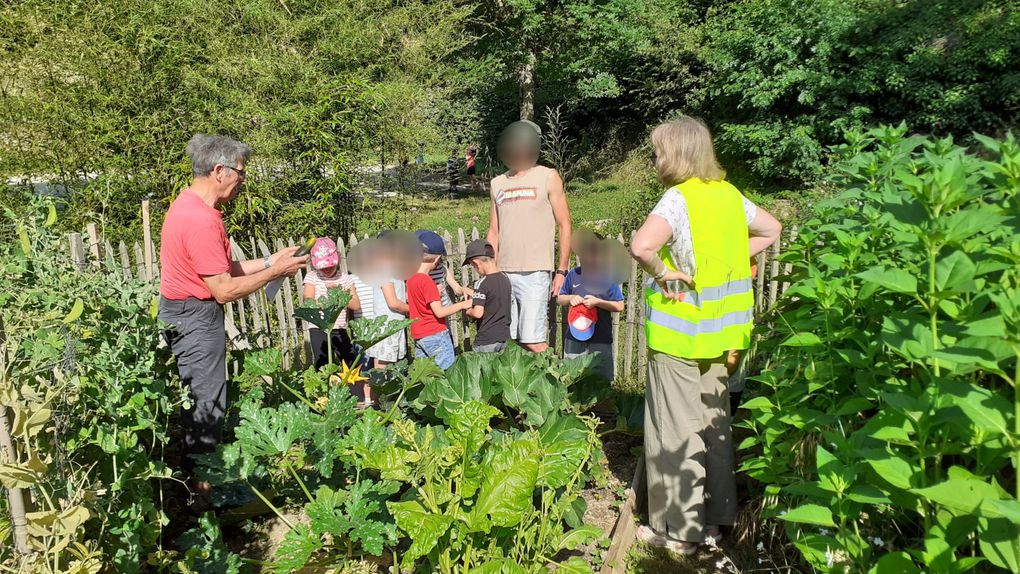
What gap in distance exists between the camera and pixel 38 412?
1828mm

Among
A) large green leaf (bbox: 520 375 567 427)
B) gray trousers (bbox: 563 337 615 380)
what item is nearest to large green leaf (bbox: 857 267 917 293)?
large green leaf (bbox: 520 375 567 427)

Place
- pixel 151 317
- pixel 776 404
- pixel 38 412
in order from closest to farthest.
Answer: pixel 38 412 → pixel 776 404 → pixel 151 317

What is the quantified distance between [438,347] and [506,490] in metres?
2.64

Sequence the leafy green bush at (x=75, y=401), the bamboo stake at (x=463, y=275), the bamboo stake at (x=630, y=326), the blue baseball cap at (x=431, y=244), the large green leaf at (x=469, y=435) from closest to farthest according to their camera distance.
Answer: the leafy green bush at (x=75, y=401) → the large green leaf at (x=469, y=435) → the blue baseball cap at (x=431, y=244) → the bamboo stake at (x=630, y=326) → the bamboo stake at (x=463, y=275)

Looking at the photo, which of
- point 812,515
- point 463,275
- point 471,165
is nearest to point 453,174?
point 471,165

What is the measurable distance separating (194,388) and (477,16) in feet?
51.5

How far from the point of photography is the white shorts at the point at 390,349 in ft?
15.2

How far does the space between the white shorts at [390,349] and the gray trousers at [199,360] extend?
132cm

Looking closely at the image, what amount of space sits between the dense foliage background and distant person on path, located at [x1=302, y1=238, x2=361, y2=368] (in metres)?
1.99

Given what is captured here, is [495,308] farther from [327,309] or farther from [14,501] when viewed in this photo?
[14,501]

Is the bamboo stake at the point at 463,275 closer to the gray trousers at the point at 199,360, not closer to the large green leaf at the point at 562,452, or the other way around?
the gray trousers at the point at 199,360

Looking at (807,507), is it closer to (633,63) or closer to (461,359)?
(461,359)

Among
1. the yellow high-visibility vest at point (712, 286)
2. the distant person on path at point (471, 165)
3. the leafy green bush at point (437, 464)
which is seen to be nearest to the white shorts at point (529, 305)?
the leafy green bush at point (437, 464)

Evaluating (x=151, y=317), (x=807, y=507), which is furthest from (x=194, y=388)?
(x=807, y=507)
